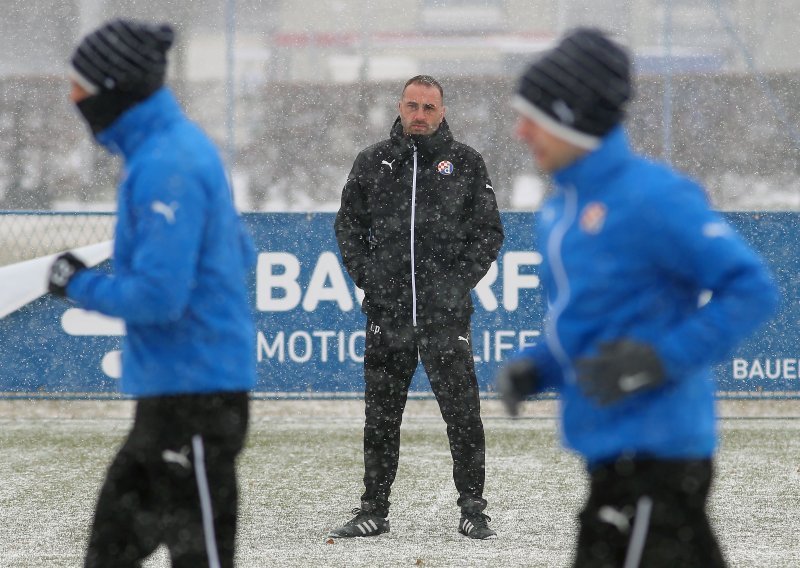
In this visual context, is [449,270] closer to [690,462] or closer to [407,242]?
[407,242]

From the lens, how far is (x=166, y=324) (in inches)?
129

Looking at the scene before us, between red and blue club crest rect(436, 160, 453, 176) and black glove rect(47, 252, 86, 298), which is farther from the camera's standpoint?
red and blue club crest rect(436, 160, 453, 176)

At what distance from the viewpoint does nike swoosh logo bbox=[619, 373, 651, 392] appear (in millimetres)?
2713

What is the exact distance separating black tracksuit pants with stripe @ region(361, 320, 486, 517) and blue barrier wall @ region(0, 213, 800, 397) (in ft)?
10.2

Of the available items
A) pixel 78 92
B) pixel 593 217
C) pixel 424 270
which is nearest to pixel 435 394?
pixel 424 270

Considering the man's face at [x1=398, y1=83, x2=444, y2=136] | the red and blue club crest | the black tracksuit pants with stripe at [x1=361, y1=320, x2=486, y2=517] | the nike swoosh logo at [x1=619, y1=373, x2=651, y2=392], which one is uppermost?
the man's face at [x1=398, y1=83, x2=444, y2=136]

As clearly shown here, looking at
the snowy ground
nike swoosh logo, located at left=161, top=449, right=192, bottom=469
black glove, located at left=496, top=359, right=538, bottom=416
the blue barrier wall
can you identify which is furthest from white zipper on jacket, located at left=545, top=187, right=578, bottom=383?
the blue barrier wall

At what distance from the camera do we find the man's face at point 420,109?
5.98 m

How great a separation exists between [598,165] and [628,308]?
311mm

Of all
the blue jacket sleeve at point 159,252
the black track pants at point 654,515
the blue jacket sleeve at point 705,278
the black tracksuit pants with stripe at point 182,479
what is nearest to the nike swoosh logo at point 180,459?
the black tracksuit pants with stripe at point 182,479

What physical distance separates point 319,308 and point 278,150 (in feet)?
17.0

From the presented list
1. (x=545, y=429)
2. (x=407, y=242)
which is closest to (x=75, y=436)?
(x=545, y=429)

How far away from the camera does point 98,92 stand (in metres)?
3.37

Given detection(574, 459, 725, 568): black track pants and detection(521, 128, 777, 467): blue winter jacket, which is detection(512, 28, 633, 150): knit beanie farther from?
detection(574, 459, 725, 568): black track pants
